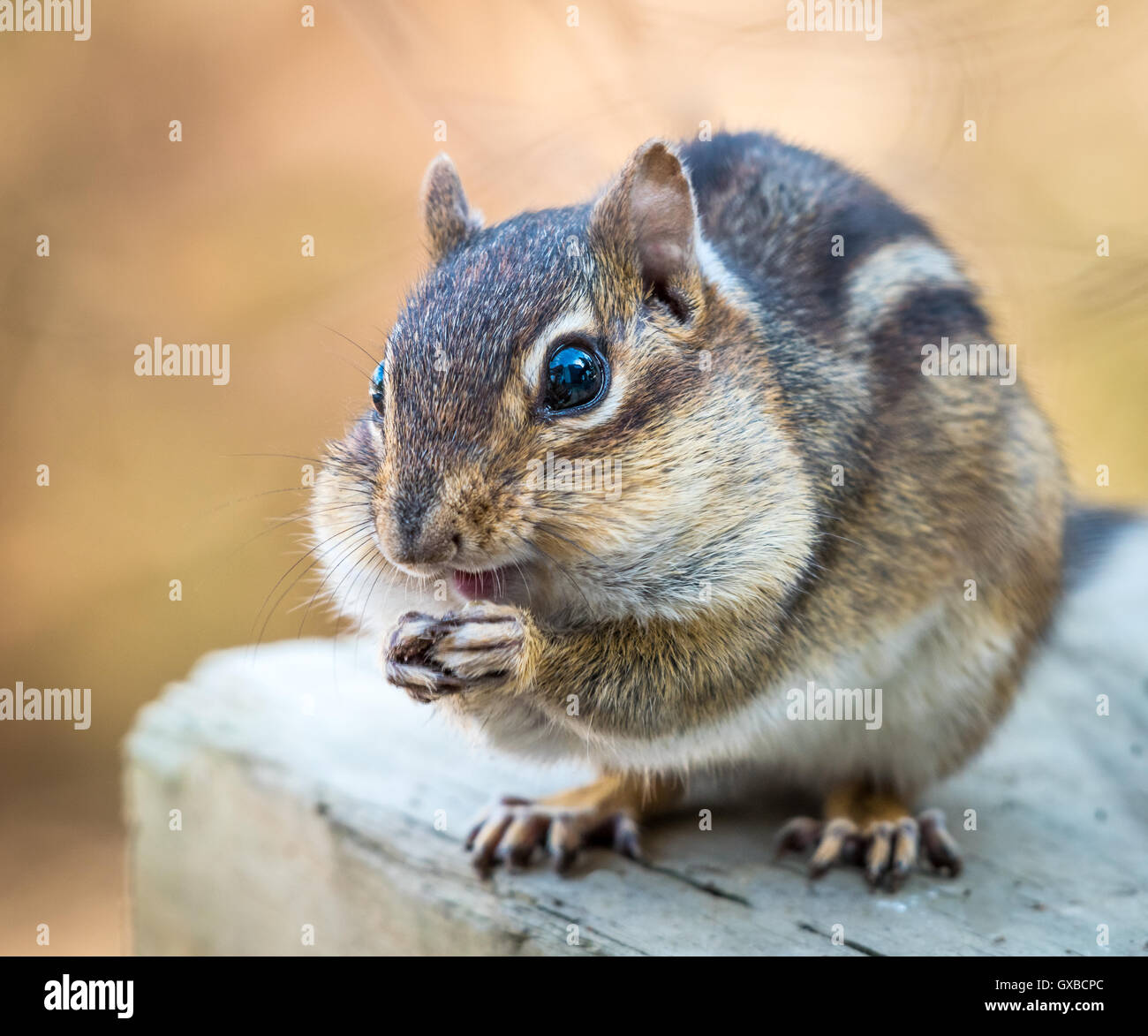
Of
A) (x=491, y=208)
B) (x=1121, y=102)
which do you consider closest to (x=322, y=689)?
(x=491, y=208)

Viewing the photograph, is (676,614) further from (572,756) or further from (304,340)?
(304,340)

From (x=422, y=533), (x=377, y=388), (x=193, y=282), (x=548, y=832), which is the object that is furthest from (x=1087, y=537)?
(x=193, y=282)

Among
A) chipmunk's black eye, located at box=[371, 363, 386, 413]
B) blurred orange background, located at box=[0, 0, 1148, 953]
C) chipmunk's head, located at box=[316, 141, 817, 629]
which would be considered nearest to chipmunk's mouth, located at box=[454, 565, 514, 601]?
chipmunk's head, located at box=[316, 141, 817, 629]

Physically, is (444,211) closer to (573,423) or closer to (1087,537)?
(573,423)

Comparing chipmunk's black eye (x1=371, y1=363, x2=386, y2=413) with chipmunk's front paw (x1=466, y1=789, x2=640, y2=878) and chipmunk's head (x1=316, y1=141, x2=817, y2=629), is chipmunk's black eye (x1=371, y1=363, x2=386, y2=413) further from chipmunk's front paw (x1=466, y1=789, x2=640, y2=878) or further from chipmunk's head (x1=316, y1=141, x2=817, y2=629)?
chipmunk's front paw (x1=466, y1=789, x2=640, y2=878)

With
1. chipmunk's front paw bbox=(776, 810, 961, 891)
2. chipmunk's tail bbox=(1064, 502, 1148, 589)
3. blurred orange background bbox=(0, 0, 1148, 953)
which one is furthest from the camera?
blurred orange background bbox=(0, 0, 1148, 953)

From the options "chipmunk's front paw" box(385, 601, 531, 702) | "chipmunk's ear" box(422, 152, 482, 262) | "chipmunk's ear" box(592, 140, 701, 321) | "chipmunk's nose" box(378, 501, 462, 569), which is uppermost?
"chipmunk's ear" box(422, 152, 482, 262)
